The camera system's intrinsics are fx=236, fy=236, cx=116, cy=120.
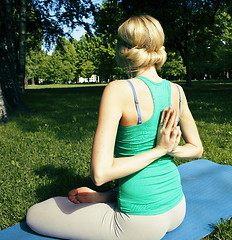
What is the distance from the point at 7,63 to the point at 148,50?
27.6ft

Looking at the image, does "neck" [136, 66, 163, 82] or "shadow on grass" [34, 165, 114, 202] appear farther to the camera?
"shadow on grass" [34, 165, 114, 202]

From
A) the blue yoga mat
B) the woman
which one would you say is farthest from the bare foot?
the blue yoga mat

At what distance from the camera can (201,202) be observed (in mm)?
2746

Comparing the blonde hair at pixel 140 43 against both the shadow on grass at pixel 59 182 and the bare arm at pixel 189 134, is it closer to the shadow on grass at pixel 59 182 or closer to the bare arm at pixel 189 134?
the bare arm at pixel 189 134

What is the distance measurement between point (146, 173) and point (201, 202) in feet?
4.85

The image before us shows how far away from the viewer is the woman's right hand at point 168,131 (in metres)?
1.55

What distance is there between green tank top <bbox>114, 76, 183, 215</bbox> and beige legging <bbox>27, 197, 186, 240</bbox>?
0.23 ft

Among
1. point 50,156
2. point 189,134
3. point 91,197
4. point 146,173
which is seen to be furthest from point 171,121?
point 50,156

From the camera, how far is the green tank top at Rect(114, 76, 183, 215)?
5.29 ft

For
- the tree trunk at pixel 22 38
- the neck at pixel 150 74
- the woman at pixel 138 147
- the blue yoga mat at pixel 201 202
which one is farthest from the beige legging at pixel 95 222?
the tree trunk at pixel 22 38

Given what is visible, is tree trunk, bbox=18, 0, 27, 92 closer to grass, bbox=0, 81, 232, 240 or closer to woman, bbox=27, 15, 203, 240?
grass, bbox=0, 81, 232, 240

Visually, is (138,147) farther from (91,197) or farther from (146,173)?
(91,197)

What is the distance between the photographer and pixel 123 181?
1.68 meters

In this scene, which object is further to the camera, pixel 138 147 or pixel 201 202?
pixel 201 202
